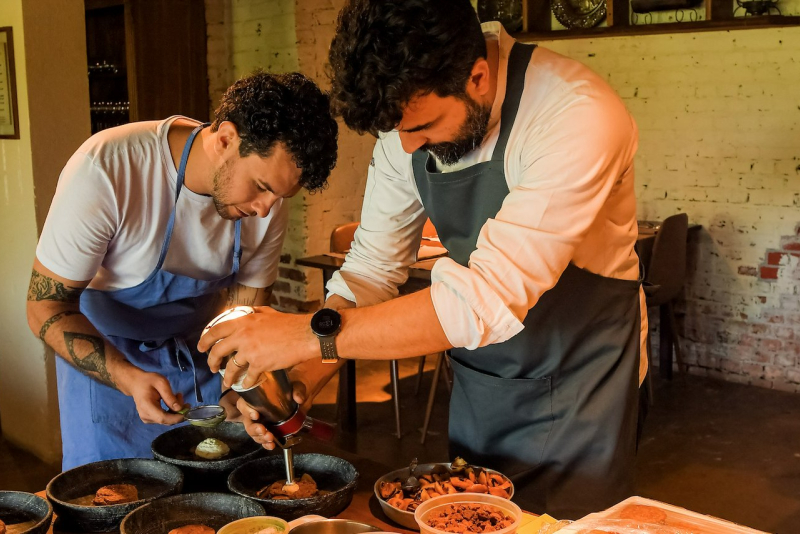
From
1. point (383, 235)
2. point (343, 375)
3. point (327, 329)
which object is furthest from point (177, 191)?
point (343, 375)

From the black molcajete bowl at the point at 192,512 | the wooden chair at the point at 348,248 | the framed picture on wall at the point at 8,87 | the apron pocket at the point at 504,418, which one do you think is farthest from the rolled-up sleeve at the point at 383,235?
the framed picture on wall at the point at 8,87

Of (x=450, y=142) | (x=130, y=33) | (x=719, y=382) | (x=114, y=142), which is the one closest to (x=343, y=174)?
(x=130, y=33)

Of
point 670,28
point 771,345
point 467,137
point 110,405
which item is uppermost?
point 670,28

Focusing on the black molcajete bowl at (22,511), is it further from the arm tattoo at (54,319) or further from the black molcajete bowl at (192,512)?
the arm tattoo at (54,319)

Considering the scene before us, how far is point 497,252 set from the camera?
138 cm

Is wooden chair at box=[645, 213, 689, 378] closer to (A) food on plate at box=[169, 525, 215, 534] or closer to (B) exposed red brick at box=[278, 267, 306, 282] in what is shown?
(B) exposed red brick at box=[278, 267, 306, 282]

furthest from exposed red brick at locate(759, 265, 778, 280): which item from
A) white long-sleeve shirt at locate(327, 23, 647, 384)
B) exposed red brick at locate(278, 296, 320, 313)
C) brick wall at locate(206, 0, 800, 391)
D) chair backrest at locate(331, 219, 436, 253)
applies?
white long-sleeve shirt at locate(327, 23, 647, 384)

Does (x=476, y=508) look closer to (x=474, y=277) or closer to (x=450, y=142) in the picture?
(x=474, y=277)

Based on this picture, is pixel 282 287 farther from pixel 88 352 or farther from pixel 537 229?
pixel 537 229

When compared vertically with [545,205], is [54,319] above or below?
below

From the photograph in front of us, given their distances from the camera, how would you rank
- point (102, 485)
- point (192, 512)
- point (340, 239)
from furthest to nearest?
point (340, 239) → point (102, 485) → point (192, 512)

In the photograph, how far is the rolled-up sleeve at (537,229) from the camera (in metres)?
1.36

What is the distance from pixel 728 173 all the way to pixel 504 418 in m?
3.51

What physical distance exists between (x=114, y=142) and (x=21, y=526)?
0.85m
